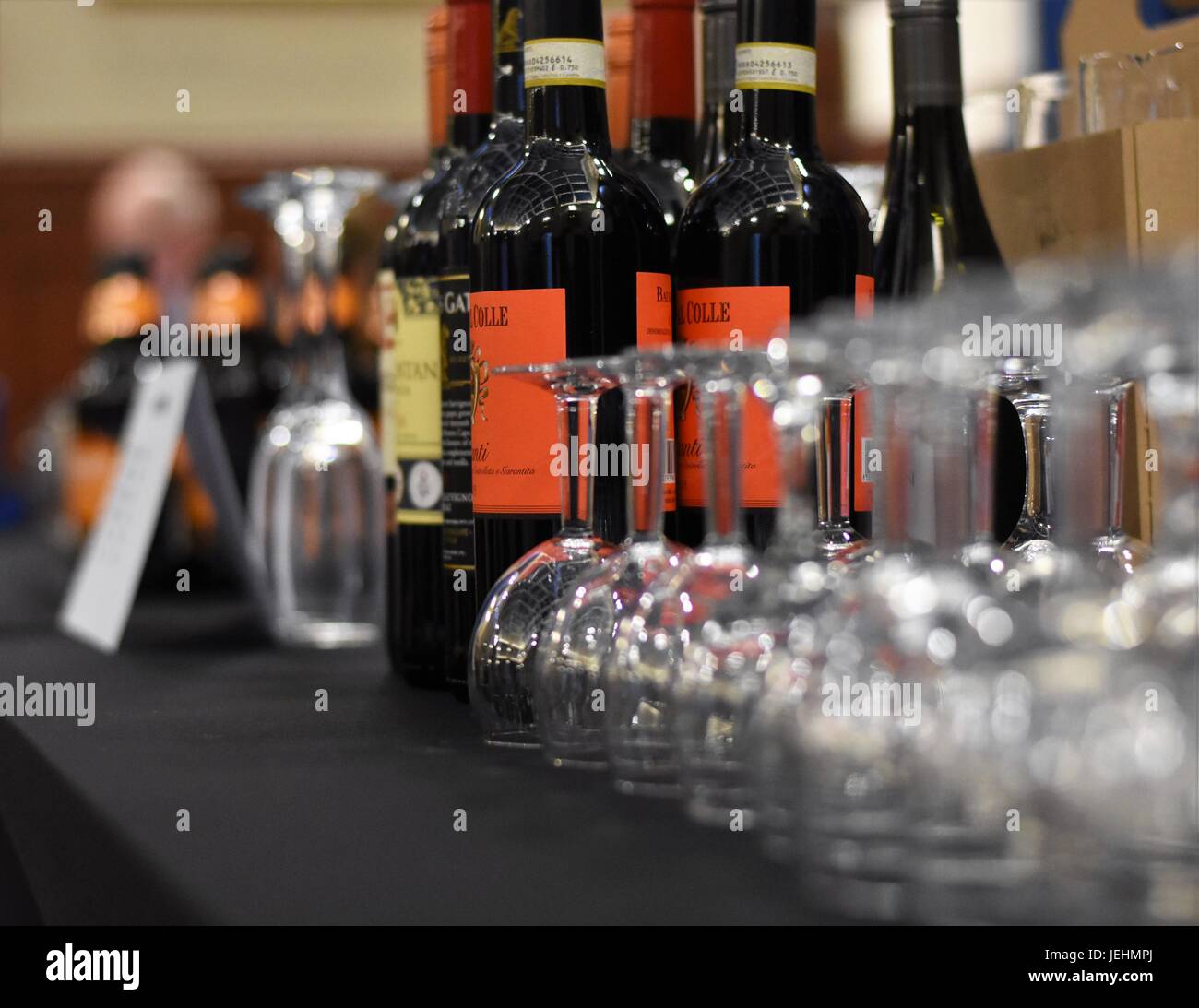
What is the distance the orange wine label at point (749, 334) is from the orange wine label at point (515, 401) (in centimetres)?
8

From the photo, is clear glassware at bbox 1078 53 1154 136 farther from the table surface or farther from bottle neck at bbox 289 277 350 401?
bottle neck at bbox 289 277 350 401

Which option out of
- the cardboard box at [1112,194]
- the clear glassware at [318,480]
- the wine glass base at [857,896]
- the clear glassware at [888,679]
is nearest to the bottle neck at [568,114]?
the cardboard box at [1112,194]

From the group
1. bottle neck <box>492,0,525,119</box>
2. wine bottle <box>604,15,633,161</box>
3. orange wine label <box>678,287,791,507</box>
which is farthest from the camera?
wine bottle <box>604,15,633,161</box>

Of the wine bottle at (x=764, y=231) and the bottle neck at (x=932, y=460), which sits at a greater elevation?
the wine bottle at (x=764, y=231)

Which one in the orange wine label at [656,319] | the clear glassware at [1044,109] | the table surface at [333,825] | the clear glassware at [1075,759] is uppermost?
the clear glassware at [1044,109]

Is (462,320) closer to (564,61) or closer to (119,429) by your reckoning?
(564,61)

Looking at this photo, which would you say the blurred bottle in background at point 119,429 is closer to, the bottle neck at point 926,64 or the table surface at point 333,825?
the table surface at point 333,825

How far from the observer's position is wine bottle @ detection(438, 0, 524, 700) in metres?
1.12

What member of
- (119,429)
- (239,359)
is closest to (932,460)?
(239,359)

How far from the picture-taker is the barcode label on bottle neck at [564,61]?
977mm

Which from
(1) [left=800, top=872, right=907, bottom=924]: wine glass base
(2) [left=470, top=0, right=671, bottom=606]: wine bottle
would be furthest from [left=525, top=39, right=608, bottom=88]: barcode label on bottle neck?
(1) [left=800, top=872, right=907, bottom=924]: wine glass base

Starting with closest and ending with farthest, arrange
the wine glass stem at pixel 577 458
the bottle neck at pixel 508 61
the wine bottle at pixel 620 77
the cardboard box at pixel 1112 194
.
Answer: the wine glass stem at pixel 577 458 → the cardboard box at pixel 1112 194 → the bottle neck at pixel 508 61 → the wine bottle at pixel 620 77

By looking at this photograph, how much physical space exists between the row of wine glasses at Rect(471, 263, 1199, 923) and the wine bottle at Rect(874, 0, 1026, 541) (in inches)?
16.9

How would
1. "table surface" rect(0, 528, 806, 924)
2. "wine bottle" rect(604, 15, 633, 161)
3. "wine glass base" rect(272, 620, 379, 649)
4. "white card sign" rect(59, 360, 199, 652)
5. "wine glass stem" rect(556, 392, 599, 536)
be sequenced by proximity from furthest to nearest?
1. "wine glass base" rect(272, 620, 379, 649)
2. "white card sign" rect(59, 360, 199, 652)
3. "wine bottle" rect(604, 15, 633, 161)
4. "wine glass stem" rect(556, 392, 599, 536)
5. "table surface" rect(0, 528, 806, 924)
